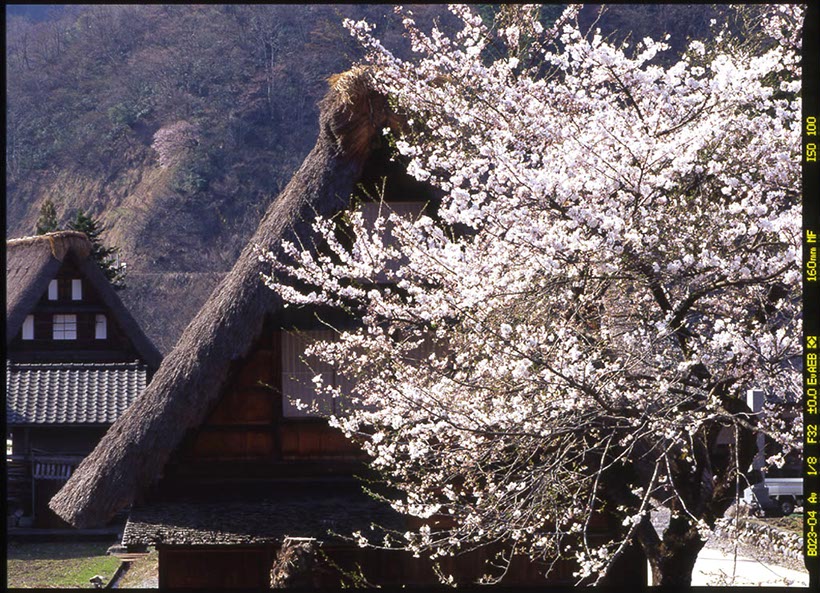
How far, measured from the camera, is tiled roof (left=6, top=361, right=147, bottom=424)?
52.5 feet

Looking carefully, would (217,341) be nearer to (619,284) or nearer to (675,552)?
(619,284)

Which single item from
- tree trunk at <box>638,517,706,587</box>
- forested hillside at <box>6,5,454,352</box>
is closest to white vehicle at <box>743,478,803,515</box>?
tree trunk at <box>638,517,706,587</box>

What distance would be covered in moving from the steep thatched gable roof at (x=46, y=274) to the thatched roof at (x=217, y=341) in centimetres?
1139

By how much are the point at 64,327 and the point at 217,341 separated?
506 inches

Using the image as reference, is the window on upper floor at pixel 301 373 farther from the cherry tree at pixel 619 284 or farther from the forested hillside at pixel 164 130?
the forested hillside at pixel 164 130

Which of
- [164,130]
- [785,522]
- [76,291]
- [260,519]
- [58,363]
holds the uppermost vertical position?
[164,130]

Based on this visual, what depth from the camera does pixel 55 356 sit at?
61.0 feet

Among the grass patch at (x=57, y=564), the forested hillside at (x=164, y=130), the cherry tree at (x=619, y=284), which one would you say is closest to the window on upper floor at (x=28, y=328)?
the grass patch at (x=57, y=564)

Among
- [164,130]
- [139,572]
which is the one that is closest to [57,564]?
[139,572]

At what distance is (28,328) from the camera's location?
731 inches

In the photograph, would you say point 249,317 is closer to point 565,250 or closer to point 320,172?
point 320,172

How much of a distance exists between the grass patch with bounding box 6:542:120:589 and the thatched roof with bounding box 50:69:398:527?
544 cm

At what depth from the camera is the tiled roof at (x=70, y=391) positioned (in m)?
16.0

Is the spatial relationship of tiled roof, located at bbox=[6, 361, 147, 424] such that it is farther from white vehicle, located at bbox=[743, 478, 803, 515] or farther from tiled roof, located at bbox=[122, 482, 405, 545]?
white vehicle, located at bbox=[743, 478, 803, 515]
